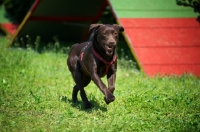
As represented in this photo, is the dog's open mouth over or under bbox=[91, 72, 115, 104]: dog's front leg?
over

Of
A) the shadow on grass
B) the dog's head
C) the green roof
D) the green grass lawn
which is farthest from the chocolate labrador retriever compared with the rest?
the green roof

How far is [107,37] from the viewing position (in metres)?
6.08

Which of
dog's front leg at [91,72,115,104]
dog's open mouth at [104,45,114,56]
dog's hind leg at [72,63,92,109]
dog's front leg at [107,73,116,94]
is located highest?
dog's open mouth at [104,45,114,56]

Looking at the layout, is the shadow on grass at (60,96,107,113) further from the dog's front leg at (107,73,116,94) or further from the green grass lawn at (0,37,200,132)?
the dog's front leg at (107,73,116,94)

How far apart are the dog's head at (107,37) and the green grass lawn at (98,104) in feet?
3.09

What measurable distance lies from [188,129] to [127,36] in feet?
16.0

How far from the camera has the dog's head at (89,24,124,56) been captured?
6.00m

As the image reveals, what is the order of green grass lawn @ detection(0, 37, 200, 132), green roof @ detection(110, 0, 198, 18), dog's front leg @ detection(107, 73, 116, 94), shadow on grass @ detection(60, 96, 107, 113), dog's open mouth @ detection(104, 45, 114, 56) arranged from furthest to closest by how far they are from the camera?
green roof @ detection(110, 0, 198, 18) → shadow on grass @ detection(60, 96, 107, 113) → dog's front leg @ detection(107, 73, 116, 94) → dog's open mouth @ detection(104, 45, 114, 56) → green grass lawn @ detection(0, 37, 200, 132)

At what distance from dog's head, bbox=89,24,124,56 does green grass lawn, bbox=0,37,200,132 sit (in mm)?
943

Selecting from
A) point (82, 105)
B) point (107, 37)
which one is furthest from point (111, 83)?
point (82, 105)

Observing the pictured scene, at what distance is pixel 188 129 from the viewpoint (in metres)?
5.15

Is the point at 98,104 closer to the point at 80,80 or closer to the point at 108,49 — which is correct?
the point at 80,80

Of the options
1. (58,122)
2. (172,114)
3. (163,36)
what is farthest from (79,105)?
(163,36)

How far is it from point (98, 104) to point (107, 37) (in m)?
1.28
